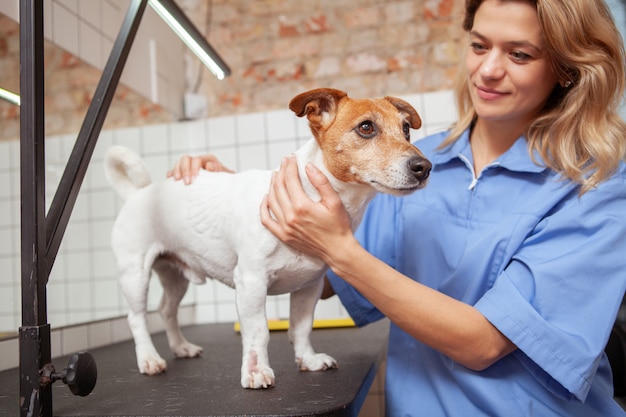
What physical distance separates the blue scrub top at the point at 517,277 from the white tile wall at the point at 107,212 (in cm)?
108

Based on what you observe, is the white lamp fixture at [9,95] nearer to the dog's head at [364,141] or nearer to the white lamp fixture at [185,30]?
the white lamp fixture at [185,30]

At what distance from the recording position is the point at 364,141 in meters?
1.17

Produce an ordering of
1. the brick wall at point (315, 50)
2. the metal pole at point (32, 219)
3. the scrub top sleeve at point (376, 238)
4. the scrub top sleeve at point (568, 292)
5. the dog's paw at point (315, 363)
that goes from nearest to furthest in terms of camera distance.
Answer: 1. the metal pole at point (32, 219)
2. the scrub top sleeve at point (568, 292)
3. the dog's paw at point (315, 363)
4. the scrub top sleeve at point (376, 238)
5. the brick wall at point (315, 50)

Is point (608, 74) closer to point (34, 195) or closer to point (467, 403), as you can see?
point (467, 403)

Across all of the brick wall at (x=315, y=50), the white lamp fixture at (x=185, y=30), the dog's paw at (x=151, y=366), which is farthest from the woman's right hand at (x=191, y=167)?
the brick wall at (x=315, y=50)

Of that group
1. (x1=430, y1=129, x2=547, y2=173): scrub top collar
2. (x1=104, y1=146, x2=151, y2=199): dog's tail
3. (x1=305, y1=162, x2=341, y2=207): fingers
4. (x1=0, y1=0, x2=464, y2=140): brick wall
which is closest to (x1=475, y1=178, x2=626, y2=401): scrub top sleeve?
(x1=430, y1=129, x2=547, y2=173): scrub top collar

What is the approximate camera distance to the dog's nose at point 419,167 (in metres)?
1.10

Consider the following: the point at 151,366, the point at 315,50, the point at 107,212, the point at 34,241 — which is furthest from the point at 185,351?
the point at 315,50

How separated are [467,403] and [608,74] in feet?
2.72

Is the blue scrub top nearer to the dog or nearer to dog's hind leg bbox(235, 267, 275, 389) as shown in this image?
the dog

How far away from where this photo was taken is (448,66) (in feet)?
8.75

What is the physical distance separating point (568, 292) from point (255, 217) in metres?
0.66

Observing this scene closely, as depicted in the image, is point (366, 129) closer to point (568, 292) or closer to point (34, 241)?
point (568, 292)

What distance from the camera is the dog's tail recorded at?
5.11ft
